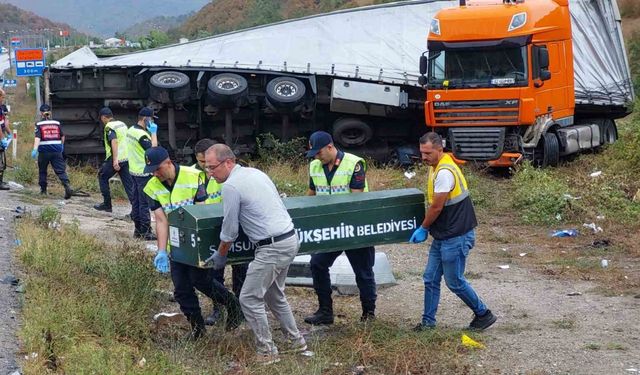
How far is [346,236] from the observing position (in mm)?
6941

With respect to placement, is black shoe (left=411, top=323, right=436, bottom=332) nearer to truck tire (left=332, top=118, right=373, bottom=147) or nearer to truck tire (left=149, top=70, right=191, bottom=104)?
truck tire (left=332, top=118, right=373, bottom=147)

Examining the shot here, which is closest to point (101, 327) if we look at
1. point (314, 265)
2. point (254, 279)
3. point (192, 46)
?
point (254, 279)

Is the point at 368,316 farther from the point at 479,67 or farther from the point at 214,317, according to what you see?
the point at 479,67

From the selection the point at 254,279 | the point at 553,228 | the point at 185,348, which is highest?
the point at 254,279

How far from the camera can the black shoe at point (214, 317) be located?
24.0ft

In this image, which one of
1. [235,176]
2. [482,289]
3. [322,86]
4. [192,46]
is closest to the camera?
[235,176]

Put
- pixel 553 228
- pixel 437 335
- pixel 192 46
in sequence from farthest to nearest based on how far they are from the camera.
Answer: pixel 192 46 < pixel 553 228 < pixel 437 335

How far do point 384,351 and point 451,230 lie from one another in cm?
104

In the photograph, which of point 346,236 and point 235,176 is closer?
point 235,176

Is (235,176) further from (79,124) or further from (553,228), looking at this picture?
(79,124)

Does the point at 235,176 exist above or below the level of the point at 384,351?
above

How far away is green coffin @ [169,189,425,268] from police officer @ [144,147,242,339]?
0.13m

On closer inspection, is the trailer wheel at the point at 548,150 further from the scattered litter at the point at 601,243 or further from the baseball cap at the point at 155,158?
the baseball cap at the point at 155,158

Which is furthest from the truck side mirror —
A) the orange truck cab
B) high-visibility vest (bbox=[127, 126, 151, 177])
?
high-visibility vest (bbox=[127, 126, 151, 177])
